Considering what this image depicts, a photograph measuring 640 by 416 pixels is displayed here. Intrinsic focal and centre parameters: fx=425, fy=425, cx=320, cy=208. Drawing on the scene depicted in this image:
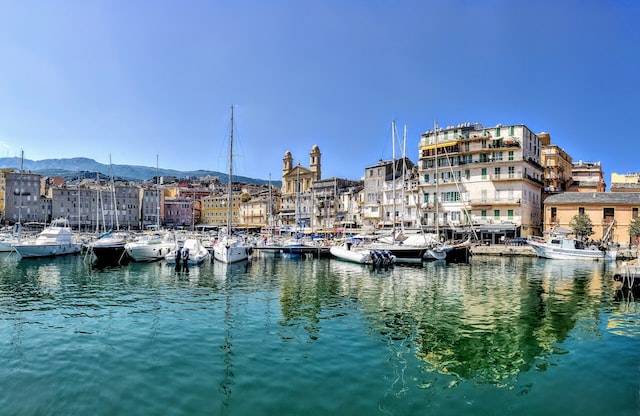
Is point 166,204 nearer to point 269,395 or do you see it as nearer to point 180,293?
point 180,293


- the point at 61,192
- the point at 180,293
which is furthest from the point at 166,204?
the point at 180,293

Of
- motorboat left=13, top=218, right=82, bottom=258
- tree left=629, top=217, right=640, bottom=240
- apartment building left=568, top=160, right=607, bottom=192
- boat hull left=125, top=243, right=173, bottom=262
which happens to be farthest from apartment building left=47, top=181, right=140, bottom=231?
tree left=629, top=217, right=640, bottom=240

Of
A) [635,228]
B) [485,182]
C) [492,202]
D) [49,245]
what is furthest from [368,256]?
[635,228]

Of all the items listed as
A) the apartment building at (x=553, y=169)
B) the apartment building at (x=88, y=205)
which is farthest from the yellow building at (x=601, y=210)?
the apartment building at (x=88, y=205)

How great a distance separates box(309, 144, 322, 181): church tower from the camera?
120750mm

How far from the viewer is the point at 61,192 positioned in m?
128

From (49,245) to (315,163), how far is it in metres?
80.3

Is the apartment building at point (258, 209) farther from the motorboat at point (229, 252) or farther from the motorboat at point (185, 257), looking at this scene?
the motorboat at point (185, 257)

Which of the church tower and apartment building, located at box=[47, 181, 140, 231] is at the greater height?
the church tower

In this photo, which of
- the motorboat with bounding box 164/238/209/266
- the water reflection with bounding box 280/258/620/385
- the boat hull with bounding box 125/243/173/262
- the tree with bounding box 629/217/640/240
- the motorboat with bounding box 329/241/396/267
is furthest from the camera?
the tree with bounding box 629/217/640/240

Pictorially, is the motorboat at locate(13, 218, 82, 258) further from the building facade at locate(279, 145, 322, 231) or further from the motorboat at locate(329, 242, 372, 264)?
the building facade at locate(279, 145, 322, 231)

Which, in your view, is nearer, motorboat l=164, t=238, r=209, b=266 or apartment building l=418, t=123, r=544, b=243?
motorboat l=164, t=238, r=209, b=266

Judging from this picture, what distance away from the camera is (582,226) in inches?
2292

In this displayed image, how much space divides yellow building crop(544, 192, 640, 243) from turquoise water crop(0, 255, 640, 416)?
132 feet
